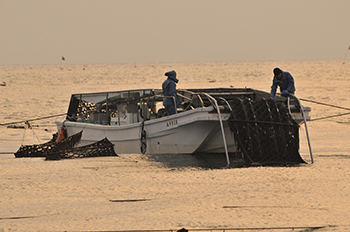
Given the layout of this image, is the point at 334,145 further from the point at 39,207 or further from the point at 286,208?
the point at 39,207

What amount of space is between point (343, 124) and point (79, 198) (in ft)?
44.3

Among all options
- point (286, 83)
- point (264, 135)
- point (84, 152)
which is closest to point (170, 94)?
point (84, 152)

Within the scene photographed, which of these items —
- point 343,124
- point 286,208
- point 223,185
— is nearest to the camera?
point 286,208

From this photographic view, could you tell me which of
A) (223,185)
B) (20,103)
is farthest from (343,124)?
(20,103)

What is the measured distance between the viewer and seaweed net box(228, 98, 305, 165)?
10375mm

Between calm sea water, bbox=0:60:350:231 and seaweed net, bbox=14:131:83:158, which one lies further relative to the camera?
seaweed net, bbox=14:131:83:158

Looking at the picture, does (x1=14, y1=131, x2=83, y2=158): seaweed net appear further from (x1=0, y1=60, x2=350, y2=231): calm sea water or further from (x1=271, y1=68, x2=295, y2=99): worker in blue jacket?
(x1=271, y1=68, x2=295, y2=99): worker in blue jacket

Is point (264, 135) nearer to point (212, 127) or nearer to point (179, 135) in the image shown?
point (212, 127)

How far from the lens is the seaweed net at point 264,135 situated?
10375 mm

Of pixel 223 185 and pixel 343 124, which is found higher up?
pixel 223 185

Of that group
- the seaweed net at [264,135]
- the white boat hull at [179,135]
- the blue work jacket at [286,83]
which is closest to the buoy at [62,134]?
the white boat hull at [179,135]

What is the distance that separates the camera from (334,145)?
14.0 m

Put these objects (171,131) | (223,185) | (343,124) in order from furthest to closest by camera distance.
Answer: (343,124)
(171,131)
(223,185)

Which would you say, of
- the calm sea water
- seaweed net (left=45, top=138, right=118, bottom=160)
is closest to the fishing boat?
the calm sea water
